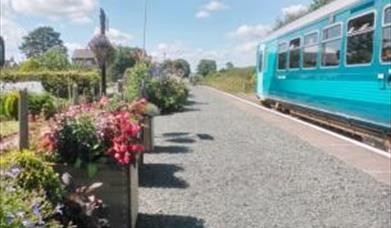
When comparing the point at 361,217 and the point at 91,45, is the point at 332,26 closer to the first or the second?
the point at 91,45

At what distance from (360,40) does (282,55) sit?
31.4 ft

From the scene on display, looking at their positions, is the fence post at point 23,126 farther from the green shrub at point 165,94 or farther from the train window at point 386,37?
the green shrub at point 165,94

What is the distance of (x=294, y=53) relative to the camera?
2034 centimetres

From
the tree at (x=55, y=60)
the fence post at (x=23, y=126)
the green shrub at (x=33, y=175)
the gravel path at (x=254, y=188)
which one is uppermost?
the tree at (x=55, y=60)

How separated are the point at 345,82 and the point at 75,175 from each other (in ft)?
30.9

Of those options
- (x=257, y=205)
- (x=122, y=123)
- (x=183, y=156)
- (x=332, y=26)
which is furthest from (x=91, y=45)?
(x=122, y=123)

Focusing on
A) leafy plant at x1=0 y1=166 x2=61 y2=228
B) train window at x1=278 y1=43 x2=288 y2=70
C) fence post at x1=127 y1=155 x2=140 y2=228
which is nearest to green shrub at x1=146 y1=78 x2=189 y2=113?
train window at x1=278 y1=43 x2=288 y2=70

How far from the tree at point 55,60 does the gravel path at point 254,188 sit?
1368 inches

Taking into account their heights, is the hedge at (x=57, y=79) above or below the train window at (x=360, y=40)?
below

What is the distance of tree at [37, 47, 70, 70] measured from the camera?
155 feet

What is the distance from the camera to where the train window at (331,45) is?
14.7 metres

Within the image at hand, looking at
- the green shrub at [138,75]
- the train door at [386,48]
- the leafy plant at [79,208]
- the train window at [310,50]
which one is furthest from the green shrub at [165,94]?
the leafy plant at [79,208]

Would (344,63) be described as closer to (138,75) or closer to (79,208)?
(79,208)

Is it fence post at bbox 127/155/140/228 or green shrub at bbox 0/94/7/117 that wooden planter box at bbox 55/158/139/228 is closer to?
fence post at bbox 127/155/140/228
